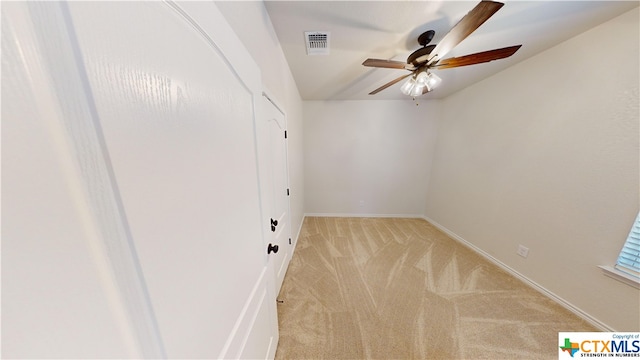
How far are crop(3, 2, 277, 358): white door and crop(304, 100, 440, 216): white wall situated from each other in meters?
2.72

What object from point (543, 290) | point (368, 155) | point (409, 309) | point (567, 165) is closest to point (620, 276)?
point (543, 290)

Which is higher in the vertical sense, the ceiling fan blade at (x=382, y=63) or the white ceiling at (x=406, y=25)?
the white ceiling at (x=406, y=25)

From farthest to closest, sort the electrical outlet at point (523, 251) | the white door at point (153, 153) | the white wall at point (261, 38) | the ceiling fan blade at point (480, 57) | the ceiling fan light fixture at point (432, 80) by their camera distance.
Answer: the electrical outlet at point (523, 251) < the ceiling fan light fixture at point (432, 80) < the ceiling fan blade at point (480, 57) < the white wall at point (261, 38) < the white door at point (153, 153)

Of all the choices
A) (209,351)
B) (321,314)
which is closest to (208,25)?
(209,351)

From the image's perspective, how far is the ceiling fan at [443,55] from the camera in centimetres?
99

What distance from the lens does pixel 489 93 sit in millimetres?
2320

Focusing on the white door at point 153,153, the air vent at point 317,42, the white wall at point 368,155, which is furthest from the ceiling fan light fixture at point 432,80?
the white door at point 153,153

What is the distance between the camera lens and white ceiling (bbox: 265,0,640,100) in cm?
128

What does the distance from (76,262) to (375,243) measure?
279 cm

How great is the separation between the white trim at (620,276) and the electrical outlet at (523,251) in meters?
0.48

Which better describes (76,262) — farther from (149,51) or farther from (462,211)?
(462,211)

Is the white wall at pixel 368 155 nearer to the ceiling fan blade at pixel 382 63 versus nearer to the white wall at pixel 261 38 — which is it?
the white wall at pixel 261 38

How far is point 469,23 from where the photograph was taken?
1035 mm

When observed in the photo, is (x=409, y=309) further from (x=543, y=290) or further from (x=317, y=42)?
(x=317, y=42)
